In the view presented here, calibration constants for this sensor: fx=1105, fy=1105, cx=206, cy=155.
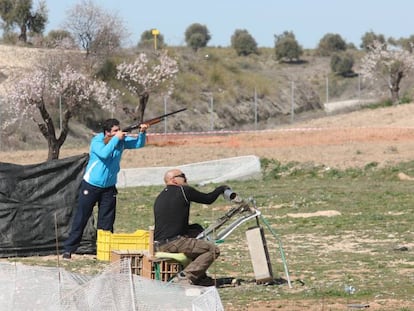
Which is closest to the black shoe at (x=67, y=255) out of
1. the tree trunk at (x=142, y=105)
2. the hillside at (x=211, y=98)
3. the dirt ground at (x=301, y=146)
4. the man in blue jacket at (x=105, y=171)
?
the man in blue jacket at (x=105, y=171)

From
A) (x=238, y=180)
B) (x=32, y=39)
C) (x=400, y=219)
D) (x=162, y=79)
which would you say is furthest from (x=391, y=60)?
(x=400, y=219)

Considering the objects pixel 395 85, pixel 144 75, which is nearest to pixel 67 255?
pixel 144 75

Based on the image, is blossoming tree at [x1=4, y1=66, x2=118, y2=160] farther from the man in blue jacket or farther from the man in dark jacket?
the man in dark jacket

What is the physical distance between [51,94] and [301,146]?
13.4 metres

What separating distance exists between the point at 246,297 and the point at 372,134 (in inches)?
1254

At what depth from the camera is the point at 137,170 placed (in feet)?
104

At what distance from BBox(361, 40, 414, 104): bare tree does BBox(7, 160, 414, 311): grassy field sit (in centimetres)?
3510

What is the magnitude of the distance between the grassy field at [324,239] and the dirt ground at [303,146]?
8.68 ft

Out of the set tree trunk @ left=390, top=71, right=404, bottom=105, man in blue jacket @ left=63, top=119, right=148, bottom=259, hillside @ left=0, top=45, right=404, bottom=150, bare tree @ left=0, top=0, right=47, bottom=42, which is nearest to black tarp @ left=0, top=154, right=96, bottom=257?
man in blue jacket @ left=63, top=119, right=148, bottom=259

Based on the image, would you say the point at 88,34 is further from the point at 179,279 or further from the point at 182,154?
the point at 179,279

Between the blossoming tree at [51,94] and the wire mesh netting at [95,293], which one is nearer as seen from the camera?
the wire mesh netting at [95,293]

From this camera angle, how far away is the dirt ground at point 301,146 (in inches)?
1374

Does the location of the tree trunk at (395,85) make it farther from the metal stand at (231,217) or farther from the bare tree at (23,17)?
the metal stand at (231,217)

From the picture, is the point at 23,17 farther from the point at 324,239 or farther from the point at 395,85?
the point at 324,239
